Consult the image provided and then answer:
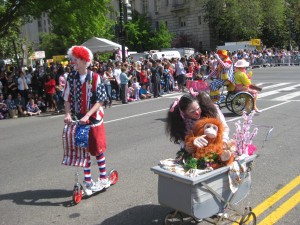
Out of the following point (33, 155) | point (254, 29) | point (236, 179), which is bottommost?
point (33, 155)

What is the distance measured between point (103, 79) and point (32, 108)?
2859 mm

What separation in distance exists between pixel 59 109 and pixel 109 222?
11192 millimetres

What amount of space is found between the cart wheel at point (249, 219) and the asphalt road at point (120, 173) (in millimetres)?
209

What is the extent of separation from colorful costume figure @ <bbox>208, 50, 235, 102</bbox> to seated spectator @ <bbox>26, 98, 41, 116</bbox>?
22.9 ft

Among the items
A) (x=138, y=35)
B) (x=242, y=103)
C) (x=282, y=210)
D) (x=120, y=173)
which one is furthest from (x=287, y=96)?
(x=138, y=35)

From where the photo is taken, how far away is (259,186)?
5453 mm

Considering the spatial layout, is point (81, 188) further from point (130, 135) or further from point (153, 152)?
point (130, 135)

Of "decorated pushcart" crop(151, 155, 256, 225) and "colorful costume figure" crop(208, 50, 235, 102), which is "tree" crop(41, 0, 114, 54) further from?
"decorated pushcart" crop(151, 155, 256, 225)

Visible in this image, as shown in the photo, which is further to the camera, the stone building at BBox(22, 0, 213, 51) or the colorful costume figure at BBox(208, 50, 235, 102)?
the stone building at BBox(22, 0, 213, 51)

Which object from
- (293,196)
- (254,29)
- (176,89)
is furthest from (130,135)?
(254,29)

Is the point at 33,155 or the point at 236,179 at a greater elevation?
the point at 236,179

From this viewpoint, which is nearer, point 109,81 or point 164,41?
point 109,81

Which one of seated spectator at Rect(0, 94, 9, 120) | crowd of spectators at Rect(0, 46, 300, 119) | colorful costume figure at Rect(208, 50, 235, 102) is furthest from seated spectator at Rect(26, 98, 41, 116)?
colorful costume figure at Rect(208, 50, 235, 102)

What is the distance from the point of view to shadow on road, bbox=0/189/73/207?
525 cm
